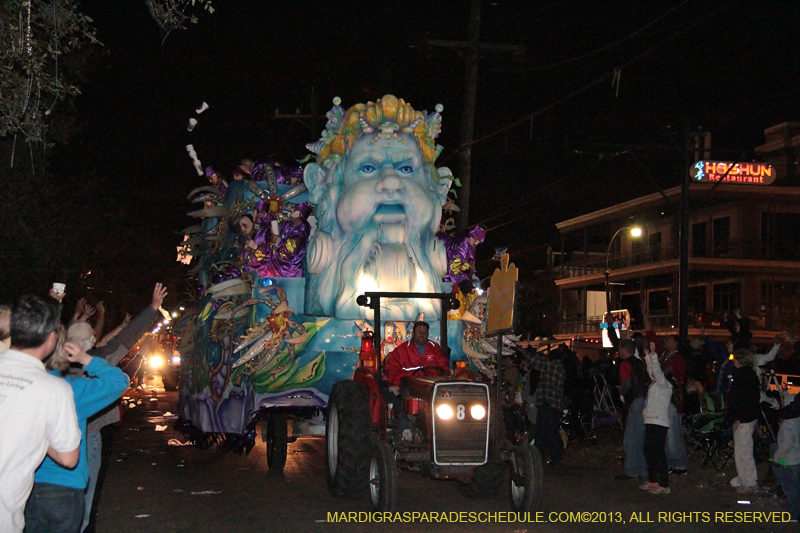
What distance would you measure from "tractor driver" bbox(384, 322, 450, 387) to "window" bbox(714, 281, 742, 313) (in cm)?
3086

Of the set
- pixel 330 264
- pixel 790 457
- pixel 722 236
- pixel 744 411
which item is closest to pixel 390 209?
pixel 330 264

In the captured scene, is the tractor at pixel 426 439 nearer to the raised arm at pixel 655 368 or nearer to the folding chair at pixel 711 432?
the raised arm at pixel 655 368

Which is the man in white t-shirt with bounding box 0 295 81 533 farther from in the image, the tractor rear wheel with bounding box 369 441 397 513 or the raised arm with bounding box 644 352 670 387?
the raised arm with bounding box 644 352 670 387

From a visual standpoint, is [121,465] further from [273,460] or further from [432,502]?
[432,502]

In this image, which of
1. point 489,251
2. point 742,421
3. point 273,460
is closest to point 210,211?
point 273,460

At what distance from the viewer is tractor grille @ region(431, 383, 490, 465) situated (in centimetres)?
893

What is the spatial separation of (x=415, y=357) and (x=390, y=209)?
9.04ft

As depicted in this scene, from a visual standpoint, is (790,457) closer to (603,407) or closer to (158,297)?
(158,297)

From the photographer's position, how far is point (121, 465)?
43.8 feet

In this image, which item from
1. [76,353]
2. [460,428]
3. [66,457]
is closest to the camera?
[66,457]

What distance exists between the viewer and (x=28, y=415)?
4418 millimetres

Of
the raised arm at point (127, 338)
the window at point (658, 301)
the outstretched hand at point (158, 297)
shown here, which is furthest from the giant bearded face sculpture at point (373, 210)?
the window at point (658, 301)

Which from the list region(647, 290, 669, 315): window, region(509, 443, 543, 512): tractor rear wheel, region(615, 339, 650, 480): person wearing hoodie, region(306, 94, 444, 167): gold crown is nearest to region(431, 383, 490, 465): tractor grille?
region(509, 443, 543, 512): tractor rear wheel

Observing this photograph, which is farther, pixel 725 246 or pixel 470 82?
→ pixel 725 246
